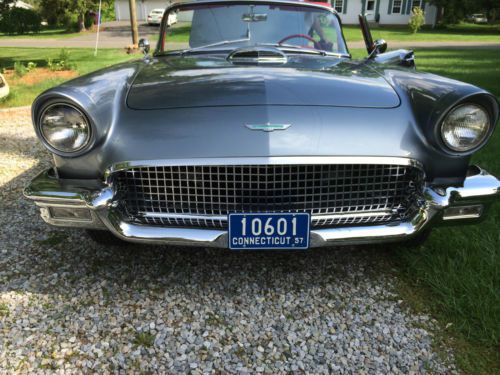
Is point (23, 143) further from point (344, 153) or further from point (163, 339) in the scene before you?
point (344, 153)

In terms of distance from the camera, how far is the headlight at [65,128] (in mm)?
1921

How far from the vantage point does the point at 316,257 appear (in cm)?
250

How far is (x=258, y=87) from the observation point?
81.4 inches

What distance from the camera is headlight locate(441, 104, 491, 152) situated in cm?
198

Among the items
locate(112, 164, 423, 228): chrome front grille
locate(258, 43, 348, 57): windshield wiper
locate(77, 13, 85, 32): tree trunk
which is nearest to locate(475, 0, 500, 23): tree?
locate(77, 13, 85, 32): tree trunk

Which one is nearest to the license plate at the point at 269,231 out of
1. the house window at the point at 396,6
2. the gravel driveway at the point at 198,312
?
the gravel driveway at the point at 198,312

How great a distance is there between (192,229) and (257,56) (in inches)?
49.5

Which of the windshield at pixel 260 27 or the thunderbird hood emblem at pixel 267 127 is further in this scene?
the windshield at pixel 260 27

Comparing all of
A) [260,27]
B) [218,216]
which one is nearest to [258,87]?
[218,216]

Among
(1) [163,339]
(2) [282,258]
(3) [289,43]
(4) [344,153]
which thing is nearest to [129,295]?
(1) [163,339]

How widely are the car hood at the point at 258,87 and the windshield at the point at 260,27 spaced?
635mm

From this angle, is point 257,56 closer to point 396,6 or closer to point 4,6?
point 4,6

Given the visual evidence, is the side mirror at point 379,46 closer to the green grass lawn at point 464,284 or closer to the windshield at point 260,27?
the windshield at point 260,27

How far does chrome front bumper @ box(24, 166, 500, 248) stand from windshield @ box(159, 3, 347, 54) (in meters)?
1.51
